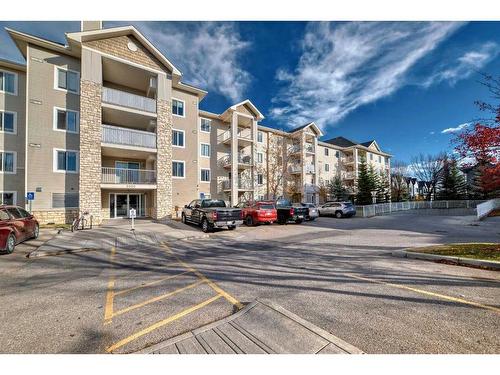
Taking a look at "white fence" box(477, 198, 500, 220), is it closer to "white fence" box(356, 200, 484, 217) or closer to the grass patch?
"white fence" box(356, 200, 484, 217)

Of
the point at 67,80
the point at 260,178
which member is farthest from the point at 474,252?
the point at 67,80

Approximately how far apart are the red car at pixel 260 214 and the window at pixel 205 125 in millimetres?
13202

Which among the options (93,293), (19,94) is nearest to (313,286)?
(93,293)

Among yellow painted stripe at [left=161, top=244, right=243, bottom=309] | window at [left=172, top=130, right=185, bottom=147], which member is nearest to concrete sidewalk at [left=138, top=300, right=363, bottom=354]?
yellow painted stripe at [left=161, top=244, right=243, bottom=309]

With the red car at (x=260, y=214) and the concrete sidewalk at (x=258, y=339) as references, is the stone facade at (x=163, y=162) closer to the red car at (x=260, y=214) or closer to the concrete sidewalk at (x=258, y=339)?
the red car at (x=260, y=214)

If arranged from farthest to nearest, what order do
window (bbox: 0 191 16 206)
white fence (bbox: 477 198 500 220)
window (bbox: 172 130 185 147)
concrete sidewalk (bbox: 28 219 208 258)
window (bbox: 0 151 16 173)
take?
window (bbox: 172 130 185 147)
white fence (bbox: 477 198 500 220)
window (bbox: 0 151 16 173)
window (bbox: 0 191 16 206)
concrete sidewalk (bbox: 28 219 208 258)

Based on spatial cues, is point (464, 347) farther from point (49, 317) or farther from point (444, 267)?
point (49, 317)

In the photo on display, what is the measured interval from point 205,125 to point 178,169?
713 centimetres

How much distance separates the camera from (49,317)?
3.61m

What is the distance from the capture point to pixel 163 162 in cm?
1919

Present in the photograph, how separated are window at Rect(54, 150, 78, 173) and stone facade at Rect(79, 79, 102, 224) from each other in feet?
5.70

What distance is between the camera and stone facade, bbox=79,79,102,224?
1603 centimetres

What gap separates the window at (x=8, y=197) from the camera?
52.9ft

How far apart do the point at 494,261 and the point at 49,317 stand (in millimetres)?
9879
